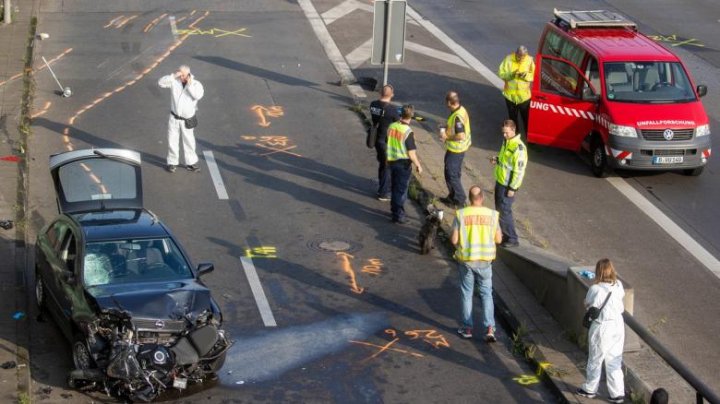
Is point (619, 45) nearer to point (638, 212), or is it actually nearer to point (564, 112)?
point (564, 112)

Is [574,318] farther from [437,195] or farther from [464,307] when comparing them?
[437,195]

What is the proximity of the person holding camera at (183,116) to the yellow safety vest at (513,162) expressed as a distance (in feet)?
18.4

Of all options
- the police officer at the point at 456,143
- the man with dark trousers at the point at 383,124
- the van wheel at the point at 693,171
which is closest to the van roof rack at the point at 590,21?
A: the van wheel at the point at 693,171

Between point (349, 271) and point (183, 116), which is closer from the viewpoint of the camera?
point (349, 271)

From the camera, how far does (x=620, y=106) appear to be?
1894 cm

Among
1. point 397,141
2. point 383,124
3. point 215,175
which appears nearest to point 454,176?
point 397,141

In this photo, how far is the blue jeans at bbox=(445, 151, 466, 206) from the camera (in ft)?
55.5

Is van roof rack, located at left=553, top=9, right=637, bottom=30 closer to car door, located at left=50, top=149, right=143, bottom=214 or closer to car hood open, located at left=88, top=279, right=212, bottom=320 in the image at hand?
Result: car door, located at left=50, top=149, right=143, bottom=214

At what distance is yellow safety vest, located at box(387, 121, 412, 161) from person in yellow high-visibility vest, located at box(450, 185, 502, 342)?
143 inches

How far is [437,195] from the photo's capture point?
17516 millimetres

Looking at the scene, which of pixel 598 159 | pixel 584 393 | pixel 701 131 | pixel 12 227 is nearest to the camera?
pixel 584 393

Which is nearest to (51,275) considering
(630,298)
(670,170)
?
(630,298)

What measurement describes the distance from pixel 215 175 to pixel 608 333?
28.8 feet

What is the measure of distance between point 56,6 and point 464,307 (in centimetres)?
1963
